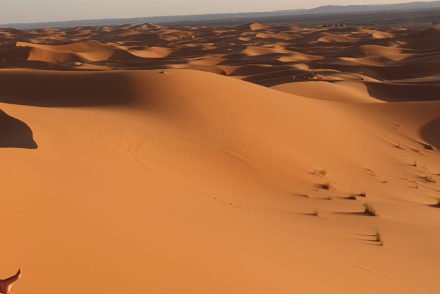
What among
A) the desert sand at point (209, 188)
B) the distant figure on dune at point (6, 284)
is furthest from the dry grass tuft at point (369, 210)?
the distant figure on dune at point (6, 284)

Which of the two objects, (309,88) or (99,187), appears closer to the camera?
(99,187)

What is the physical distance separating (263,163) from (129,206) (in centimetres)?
502

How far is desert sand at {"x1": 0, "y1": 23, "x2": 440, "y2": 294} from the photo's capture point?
441 centimetres

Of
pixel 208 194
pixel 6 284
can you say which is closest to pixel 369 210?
pixel 208 194

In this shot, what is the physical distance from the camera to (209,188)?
8.31m

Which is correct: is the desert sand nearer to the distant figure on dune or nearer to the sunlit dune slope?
the sunlit dune slope

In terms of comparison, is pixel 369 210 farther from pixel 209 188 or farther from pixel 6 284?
pixel 6 284

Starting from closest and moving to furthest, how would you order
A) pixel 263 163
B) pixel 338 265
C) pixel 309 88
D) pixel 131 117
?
pixel 338 265, pixel 263 163, pixel 131 117, pixel 309 88

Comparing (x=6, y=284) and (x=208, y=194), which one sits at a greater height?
(x=6, y=284)

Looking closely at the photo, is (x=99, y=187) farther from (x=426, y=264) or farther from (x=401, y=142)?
(x=401, y=142)

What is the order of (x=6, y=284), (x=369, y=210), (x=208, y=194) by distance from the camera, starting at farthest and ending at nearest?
1. (x=369, y=210)
2. (x=208, y=194)
3. (x=6, y=284)

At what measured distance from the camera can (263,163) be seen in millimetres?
10695

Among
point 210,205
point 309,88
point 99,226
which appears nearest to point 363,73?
point 309,88

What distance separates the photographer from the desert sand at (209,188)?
4.41m
